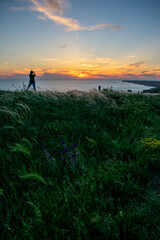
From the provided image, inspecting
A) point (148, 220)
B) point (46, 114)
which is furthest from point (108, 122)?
point (148, 220)

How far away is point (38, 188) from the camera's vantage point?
1957 millimetres

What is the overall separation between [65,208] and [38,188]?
0.49m

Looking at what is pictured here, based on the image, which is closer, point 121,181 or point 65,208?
point 65,208

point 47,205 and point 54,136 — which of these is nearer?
point 47,205

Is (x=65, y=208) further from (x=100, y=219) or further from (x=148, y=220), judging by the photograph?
(x=148, y=220)

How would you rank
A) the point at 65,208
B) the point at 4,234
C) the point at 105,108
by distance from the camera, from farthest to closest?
the point at 105,108
the point at 65,208
the point at 4,234

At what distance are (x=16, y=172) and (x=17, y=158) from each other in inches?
15.1

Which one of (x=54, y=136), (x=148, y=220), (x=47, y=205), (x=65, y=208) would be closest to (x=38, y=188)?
(x=47, y=205)

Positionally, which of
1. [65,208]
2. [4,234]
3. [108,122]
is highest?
[108,122]

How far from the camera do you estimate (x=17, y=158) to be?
8.42ft

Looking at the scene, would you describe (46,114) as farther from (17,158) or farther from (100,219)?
(100,219)

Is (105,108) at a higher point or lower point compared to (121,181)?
higher

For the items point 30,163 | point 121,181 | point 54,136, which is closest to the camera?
point 121,181

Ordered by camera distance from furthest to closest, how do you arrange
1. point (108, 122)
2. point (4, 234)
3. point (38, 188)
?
point (108, 122)
point (38, 188)
point (4, 234)
